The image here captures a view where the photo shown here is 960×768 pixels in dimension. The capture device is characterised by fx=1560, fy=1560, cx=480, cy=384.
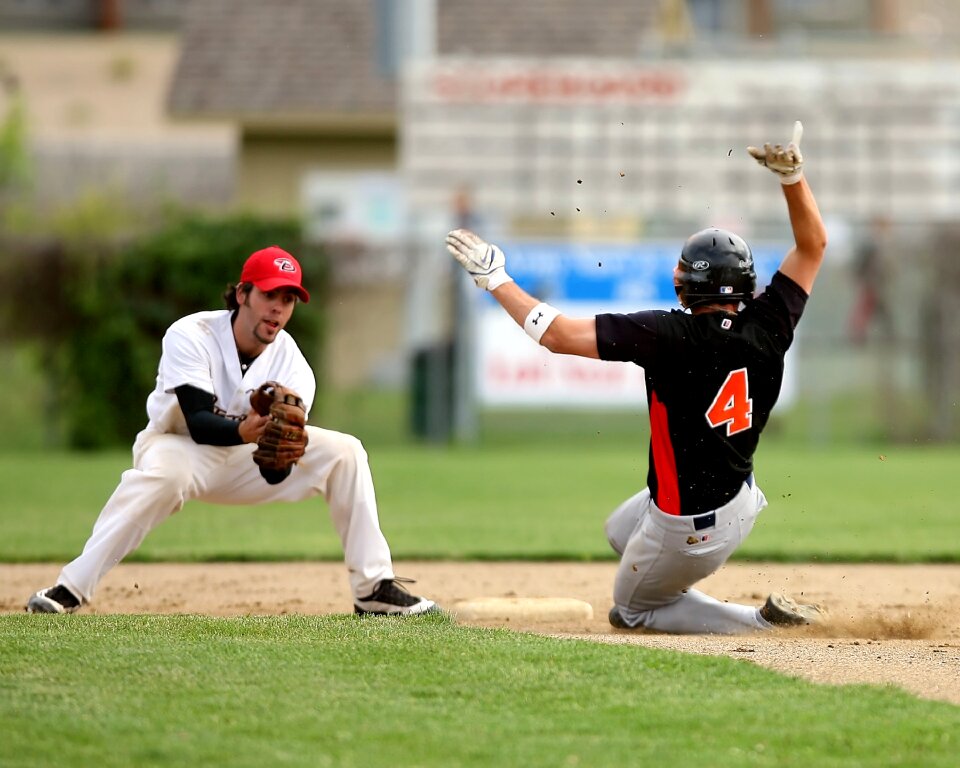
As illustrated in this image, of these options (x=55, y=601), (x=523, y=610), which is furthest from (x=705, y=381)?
(x=55, y=601)

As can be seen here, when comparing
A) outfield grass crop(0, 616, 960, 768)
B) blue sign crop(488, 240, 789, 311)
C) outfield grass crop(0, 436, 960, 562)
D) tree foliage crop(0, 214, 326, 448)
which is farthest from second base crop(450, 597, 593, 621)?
tree foliage crop(0, 214, 326, 448)

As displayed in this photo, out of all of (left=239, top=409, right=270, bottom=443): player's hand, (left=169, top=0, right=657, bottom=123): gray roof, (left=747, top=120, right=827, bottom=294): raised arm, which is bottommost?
(left=239, top=409, right=270, bottom=443): player's hand

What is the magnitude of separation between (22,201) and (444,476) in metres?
14.7

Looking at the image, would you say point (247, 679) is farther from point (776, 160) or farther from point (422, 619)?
point (776, 160)

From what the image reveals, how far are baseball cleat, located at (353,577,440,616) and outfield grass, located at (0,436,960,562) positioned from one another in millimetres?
2755

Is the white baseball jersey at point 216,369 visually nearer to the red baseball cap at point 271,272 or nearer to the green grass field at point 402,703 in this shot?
the red baseball cap at point 271,272

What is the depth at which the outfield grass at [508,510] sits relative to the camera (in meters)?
9.56

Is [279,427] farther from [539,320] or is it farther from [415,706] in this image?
[415,706]

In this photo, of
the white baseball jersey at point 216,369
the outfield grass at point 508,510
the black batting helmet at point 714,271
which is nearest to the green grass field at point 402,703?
the white baseball jersey at point 216,369

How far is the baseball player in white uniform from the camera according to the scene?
20.8ft

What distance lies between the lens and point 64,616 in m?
6.11

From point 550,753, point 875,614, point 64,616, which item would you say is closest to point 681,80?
point 875,614

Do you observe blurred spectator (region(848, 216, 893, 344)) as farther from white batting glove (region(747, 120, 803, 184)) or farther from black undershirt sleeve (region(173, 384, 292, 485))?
black undershirt sleeve (region(173, 384, 292, 485))

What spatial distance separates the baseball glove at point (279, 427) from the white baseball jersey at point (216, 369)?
175 millimetres
